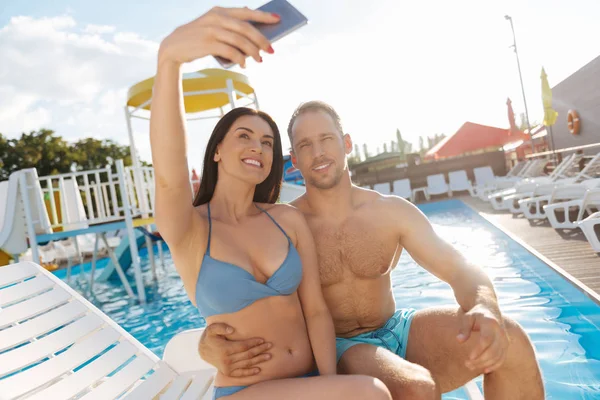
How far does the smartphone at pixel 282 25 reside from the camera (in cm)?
115

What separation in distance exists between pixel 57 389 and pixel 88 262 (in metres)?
16.5

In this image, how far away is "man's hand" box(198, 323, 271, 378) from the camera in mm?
1635

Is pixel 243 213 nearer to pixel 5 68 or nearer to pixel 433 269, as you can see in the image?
pixel 433 269

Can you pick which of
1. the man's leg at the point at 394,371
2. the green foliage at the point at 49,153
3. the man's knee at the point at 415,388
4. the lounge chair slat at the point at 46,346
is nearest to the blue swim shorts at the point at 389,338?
the man's leg at the point at 394,371

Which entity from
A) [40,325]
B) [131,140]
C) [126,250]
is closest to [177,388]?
[40,325]

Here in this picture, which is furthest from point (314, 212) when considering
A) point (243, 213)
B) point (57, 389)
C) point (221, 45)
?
point (57, 389)

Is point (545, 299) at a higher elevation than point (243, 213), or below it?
below

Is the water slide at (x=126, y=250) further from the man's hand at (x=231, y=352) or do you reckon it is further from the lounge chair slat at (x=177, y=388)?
the man's hand at (x=231, y=352)

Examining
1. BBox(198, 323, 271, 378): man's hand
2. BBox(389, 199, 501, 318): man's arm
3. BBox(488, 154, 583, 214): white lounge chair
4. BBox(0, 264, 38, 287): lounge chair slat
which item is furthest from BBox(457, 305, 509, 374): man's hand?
BBox(488, 154, 583, 214): white lounge chair

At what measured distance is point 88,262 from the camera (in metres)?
17.0

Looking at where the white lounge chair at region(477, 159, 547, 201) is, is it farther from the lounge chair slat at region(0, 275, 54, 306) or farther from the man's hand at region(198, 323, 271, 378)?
the man's hand at region(198, 323, 271, 378)

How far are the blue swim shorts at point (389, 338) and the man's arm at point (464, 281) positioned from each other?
32cm

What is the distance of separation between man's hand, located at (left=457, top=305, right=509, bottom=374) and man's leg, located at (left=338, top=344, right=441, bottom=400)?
0.18 metres

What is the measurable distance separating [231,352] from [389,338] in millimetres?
873
